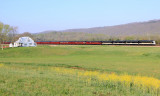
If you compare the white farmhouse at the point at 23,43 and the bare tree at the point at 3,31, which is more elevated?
the bare tree at the point at 3,31

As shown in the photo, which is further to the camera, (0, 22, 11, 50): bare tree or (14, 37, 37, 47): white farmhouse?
(14, 37, 37, 47): white farmhouse

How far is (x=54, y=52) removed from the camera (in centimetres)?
4931

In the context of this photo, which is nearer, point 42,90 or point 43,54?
point 42,90

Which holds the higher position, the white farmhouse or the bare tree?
the bare tree

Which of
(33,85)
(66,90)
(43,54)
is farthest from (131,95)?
(43,54)

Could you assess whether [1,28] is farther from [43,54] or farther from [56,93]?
[56,93]

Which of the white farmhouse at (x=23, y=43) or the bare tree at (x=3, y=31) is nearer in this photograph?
the bare tree at (x=3, y=31)

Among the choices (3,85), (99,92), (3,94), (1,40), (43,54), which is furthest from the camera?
(1,40)

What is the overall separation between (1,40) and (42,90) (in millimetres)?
69094

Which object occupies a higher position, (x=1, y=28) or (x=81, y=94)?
(x=1, y=28)

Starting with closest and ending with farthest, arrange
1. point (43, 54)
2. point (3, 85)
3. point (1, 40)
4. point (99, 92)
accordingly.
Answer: point (99, 92)
point (3, 85)
point (43, 54)
point (1, 40)

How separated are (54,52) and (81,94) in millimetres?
41644

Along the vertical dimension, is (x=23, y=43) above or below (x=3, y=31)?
below

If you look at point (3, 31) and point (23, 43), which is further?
point (23, 43)
